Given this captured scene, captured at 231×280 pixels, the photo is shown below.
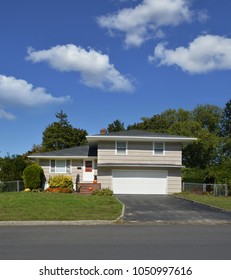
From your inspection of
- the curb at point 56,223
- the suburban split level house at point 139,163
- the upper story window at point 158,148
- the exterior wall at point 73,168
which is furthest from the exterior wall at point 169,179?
the curb at point 56,223

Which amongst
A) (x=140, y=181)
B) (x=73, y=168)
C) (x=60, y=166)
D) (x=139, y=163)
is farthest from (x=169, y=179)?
(x=60, y=166)

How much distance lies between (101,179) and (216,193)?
31.9 ft

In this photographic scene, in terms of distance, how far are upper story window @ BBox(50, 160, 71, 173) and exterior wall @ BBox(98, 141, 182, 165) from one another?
407 centimetres

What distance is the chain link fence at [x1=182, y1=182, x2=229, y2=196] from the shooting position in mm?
31094

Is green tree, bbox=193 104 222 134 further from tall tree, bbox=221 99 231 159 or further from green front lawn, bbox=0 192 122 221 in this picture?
green front lawn, bbox=0 192 122 221

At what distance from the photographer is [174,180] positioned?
3484cm

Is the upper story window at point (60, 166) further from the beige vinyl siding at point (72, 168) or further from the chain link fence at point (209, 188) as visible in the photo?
the chain link fence at point (209, 188)

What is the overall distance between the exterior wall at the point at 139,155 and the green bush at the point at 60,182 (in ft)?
10.3

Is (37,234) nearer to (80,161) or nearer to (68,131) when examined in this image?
(80,161)

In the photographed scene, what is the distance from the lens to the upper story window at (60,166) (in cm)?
3684

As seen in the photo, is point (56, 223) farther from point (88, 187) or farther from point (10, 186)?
point (88, 187)

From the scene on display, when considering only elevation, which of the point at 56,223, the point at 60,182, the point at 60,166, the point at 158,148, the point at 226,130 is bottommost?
the point at 56,223

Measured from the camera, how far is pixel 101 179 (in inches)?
1359

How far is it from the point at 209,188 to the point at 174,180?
3.15 meters
